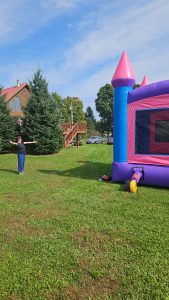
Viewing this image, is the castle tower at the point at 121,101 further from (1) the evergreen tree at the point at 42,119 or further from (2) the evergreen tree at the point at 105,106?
(2) the evergreen tree at the point at 105,106

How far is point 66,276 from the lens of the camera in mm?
3635

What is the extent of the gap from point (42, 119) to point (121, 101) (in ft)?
43.8

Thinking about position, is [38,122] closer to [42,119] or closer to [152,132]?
[42,119]

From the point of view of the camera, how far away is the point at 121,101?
8922 mm

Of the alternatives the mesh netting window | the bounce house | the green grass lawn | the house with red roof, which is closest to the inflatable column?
the bounce house

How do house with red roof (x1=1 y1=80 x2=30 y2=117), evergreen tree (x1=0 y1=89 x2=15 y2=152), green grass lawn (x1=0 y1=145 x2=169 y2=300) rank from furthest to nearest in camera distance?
house with red roof (x1=1 y1=80 x2=30 y2=117), evergreen tree (x1=0 y1=89 x2=15 y2=152), green grass lawn (x1=0 y1=145 x2=169 y2=300)

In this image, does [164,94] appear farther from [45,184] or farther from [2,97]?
[2,97]

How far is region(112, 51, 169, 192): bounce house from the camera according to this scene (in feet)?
27.3

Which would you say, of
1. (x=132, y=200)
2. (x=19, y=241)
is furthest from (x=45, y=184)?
(x=19, y=241)

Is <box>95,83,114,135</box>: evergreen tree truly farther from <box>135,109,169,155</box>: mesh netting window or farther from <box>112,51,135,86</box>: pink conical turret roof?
<box>135,109,169,155</box>: mesh netting window

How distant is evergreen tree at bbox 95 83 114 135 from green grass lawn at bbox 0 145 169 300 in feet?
175

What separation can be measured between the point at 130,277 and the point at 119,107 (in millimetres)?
6158

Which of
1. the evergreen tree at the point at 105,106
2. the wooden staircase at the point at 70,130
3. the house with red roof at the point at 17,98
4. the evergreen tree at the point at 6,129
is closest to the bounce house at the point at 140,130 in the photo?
the evergreen tree at the point at 6,129

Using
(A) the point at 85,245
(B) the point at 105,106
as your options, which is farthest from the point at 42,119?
(B) the point at 105,106
